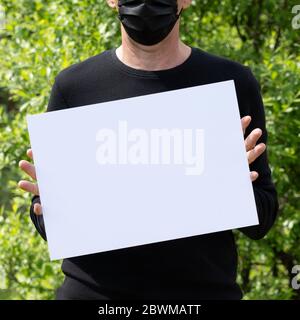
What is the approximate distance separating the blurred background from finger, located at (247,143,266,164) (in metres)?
1.39

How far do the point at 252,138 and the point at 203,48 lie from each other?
6.29 feet

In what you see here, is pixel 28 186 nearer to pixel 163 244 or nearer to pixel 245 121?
pixel 163 244

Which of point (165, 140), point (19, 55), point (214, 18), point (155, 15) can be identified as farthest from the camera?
point (214, 18)

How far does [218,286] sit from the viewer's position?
238 centimetres

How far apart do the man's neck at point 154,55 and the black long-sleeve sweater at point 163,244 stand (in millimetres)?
27

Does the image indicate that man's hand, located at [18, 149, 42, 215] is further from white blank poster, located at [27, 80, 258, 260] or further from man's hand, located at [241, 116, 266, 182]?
man's hand, located at [241, 116, 266, 182]

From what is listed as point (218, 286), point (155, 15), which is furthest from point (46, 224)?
point (155, 15)

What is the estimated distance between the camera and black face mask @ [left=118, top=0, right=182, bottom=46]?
8.08ft

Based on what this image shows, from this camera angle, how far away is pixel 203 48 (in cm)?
416

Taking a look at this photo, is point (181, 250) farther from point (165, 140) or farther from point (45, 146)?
point (45, 146)

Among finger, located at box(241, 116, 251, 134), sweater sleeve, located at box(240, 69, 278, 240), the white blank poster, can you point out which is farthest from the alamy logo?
sweater sleeve, located at box(240, 69, 278, 240)
